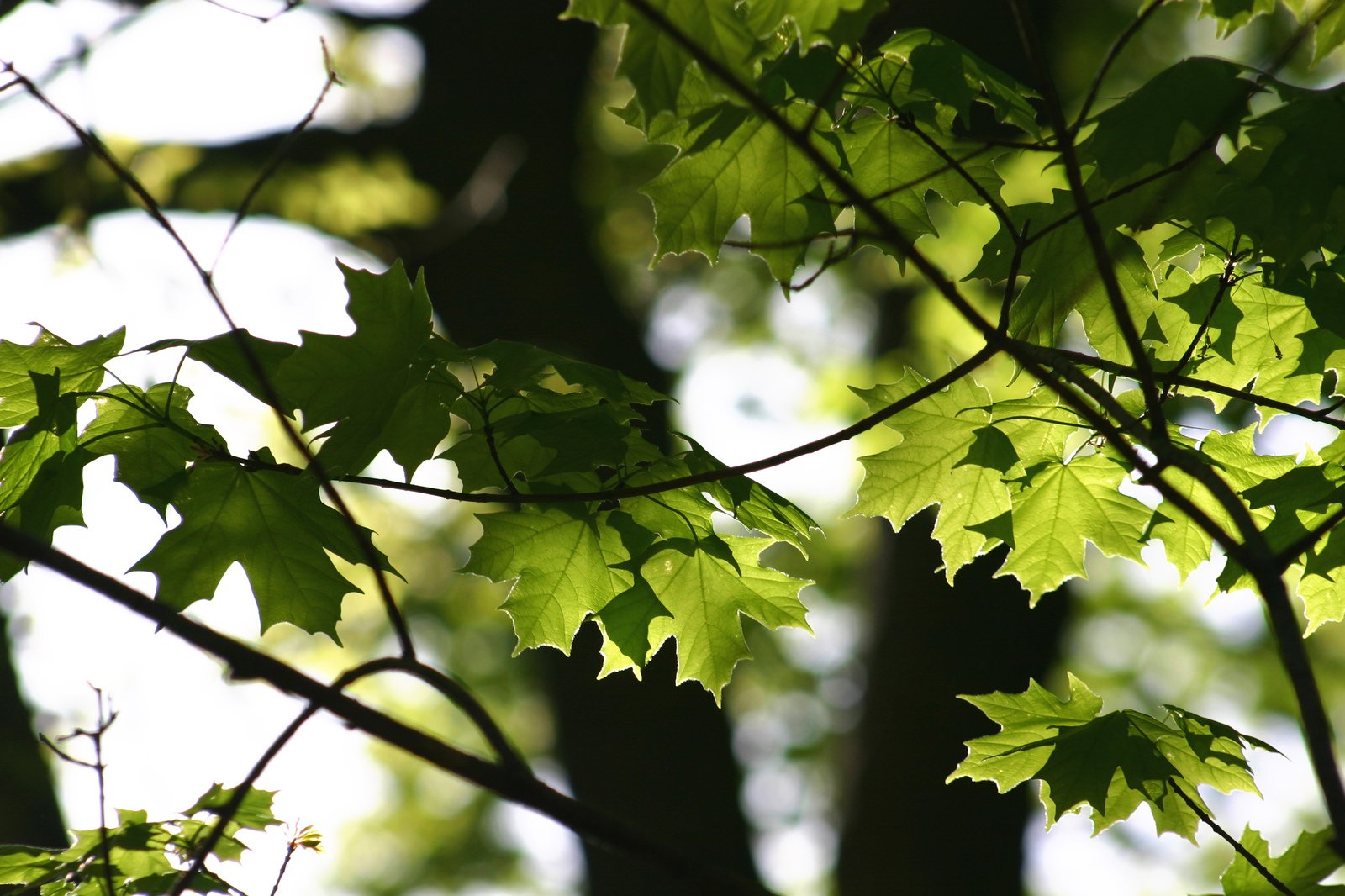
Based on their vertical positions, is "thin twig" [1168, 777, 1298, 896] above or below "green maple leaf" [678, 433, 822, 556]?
below

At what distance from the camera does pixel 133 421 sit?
162cm

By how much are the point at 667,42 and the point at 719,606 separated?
0.99 m

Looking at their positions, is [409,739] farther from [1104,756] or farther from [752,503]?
[1104,756]

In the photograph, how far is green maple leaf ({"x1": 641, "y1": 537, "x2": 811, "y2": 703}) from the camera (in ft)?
5.79

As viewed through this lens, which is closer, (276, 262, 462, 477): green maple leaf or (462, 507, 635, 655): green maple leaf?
(276, 262, 462, 477): green maple leaf

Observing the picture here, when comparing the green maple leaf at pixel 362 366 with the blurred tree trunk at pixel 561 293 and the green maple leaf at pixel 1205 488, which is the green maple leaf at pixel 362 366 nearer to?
the green maple leaf at pixel 1205 488

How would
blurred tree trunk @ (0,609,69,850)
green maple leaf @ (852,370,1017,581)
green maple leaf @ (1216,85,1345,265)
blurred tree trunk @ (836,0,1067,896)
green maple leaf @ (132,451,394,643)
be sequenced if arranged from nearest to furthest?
green maple leaf @ (1216,85,1345,265) < green maple leaf @ (132,451,394,643) < green maple leaf @ (852,370,1017,581) < blurred tree trunk @ (0,609,69,850) < blurred tree trunk @ (836,0,1067,896)

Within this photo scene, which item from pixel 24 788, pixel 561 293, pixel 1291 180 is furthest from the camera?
pixel 561 293

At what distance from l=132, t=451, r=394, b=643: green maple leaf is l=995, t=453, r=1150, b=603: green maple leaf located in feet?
3.91

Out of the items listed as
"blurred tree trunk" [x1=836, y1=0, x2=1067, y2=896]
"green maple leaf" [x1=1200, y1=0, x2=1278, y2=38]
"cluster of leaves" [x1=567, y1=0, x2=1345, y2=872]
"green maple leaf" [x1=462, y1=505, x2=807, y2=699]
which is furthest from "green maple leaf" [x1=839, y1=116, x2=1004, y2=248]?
"blurred tree trunk" [x1=836, y1=0, x2=1067, y2=896]

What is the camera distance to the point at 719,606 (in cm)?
180

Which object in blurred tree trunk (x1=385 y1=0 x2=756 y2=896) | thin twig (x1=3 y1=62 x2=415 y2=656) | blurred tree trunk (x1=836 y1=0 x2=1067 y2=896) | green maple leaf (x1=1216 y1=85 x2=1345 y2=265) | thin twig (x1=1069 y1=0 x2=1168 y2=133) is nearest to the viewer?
thin twig (x1=3 y1=62 x2=415 y2=656)

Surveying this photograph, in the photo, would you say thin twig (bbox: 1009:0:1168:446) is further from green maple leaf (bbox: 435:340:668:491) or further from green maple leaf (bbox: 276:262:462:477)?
green maple leaf (bbox: 276:262:462:477)

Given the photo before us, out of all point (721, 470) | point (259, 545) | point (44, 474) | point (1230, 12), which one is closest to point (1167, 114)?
point (1230, 12)
